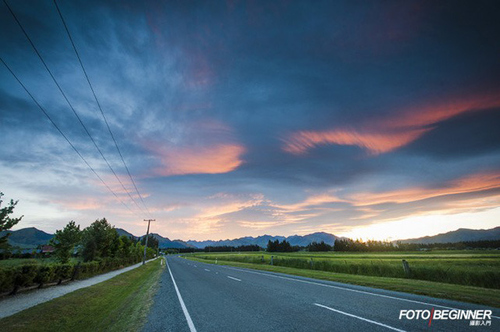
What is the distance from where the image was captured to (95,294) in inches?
551

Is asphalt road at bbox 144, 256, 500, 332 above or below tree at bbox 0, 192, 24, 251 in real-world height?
below

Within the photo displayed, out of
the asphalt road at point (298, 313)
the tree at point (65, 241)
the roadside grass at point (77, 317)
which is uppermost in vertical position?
the tree at point (65, 241)

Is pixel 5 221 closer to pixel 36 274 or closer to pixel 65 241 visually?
pixel 36 274

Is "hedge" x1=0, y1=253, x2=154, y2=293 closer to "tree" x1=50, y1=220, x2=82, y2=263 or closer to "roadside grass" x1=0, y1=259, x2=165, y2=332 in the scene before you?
"roadside grass" x1=0, y1=259, x2=165, y2=332

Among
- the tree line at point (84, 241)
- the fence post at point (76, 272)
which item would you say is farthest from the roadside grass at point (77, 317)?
the tree line at point (84, 241)

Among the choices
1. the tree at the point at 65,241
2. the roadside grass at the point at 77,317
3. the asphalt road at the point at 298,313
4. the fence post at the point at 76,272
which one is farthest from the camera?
the tree at the point at 65,241

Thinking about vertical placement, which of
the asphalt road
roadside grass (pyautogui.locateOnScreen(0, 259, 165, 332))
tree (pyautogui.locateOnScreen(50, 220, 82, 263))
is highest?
tree (pyautogui.locateOnScreen(50, 220, 82, 263))

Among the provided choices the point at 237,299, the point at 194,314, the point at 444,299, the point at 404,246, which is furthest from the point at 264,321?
the point at 404,246

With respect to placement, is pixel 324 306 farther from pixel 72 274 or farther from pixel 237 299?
pixel 72 274

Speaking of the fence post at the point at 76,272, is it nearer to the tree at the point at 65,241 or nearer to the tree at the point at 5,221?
the tree at the point at 5,221

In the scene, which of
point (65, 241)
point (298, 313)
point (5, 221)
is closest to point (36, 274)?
point (5, 221)

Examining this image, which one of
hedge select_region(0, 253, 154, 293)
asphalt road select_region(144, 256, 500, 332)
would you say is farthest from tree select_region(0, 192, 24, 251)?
asphalt road select_region(144, 256, 500, 332)

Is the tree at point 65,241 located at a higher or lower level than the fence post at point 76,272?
higher

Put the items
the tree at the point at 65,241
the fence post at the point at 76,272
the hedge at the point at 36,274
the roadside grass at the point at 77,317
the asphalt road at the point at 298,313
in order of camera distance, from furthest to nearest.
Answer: the tree at the point at 65,241 < the fence post at the point at 76,272 < the hedge at the point at 36,274 < the roadside grass at the point at 77,317 < the asphalt road at the point at 298,313
